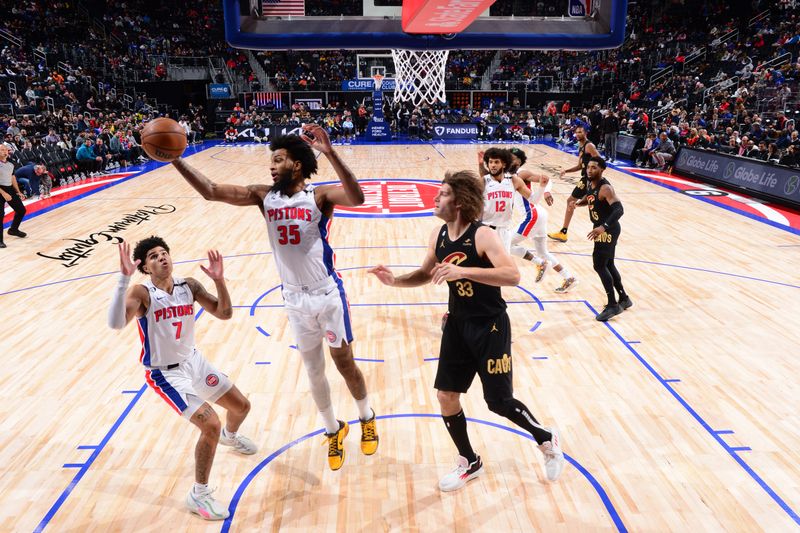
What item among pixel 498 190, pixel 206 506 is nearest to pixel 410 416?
pixel 206 506

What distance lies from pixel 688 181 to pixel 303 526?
15.5 m

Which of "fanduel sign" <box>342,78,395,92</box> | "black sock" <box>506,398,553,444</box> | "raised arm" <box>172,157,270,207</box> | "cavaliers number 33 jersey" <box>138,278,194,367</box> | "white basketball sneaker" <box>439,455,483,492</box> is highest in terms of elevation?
"fanduel sign" <box>342,78,395,92</box>

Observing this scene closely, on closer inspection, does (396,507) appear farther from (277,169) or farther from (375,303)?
(375,303)

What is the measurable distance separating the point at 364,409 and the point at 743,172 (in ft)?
43.4

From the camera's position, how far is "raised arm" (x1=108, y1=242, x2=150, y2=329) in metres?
3.40

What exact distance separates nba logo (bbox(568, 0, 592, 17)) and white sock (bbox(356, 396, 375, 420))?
21.2ft

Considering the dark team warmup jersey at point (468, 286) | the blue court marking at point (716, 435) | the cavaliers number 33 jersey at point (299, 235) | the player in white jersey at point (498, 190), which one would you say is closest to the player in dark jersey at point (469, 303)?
the dark team warmup jersey at point (468, 286)

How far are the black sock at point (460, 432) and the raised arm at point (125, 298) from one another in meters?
2.05

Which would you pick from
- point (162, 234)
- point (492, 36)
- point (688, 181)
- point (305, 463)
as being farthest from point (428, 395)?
point (688, 181)

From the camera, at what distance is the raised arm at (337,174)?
3.51 m

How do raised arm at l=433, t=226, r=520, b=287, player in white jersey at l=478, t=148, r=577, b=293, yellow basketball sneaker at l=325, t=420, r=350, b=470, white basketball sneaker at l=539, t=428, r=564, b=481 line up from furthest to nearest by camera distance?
player in white jersey at l=478, t=148, r=577, b=293 → yellow basketball sneaker at l=325, t=420, r=350, b=470 → white basketball sneaker at l=539, t=428, r=564, b=481 → raised arm at l=433, t=226, r=520, b=287

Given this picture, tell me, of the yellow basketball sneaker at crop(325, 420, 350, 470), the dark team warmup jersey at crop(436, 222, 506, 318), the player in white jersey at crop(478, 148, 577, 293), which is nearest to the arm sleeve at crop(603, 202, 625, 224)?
the player in white jersey at crop(478, 148, 577, 293)

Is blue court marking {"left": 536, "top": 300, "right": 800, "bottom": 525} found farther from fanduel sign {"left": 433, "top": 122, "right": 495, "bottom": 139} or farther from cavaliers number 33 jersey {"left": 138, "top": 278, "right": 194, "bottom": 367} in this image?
fanduel sign {"left": 433, "top": 122, "right": 495, "bottom": 139}

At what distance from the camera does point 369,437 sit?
442 cm
